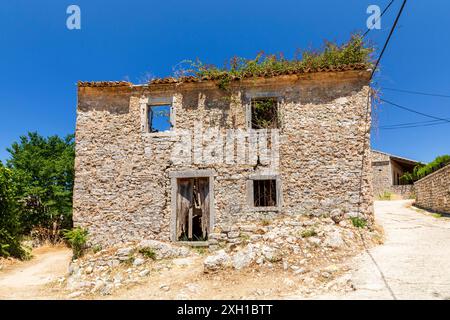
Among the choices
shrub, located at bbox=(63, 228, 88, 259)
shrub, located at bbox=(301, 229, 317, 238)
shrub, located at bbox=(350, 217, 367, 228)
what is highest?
shrub, located at bbox=(350, 217, 367, 228)

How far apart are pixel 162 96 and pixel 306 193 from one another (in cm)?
550

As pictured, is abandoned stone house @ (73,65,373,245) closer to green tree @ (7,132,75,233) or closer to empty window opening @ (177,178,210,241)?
empty window opening @ (177,178,210,241)

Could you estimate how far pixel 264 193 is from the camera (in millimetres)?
10094

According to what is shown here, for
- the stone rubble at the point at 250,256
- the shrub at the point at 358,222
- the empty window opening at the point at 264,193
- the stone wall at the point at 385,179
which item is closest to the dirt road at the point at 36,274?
the stone rubble at the point at 250,256

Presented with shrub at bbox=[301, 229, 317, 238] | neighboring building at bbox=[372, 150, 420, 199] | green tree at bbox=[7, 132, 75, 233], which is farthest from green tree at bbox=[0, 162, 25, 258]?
neighboring building at bbox=[372, 150, 420, 199]

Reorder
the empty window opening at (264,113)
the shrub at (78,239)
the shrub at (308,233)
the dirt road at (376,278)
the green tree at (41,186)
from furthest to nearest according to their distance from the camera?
the green tree at (41,186) < the empty window opening at (264,113) < the shrub at (78,239) < the shrub at (308,233) < the dirt road at (376,278)

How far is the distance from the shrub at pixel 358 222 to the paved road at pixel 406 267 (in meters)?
0.75

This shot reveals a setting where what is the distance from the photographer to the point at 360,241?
8711mm

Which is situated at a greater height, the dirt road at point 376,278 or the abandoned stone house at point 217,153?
the abandoned stone house at point 217,153

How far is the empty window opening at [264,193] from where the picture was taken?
996 cm

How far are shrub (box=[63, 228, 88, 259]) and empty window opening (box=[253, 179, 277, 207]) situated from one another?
5.36 metres

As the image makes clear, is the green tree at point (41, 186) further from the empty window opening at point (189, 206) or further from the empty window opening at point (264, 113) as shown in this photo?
the empty window opening at point (264, 113)

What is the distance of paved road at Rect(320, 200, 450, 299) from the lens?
5.59m
